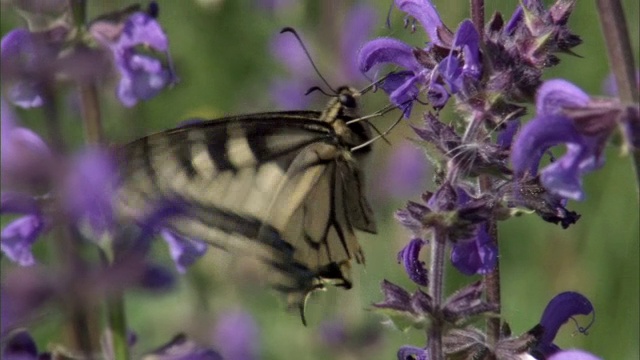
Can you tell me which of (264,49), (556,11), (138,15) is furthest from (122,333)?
(264,49)

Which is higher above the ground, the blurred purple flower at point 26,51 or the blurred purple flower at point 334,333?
the blurred purple flower at point 26,51

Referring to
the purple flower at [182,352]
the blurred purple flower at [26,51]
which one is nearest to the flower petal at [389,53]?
the blurred purple flower at [26,51]

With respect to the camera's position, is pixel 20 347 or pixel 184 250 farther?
pixel 184 250

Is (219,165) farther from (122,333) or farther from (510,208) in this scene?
(510,208)

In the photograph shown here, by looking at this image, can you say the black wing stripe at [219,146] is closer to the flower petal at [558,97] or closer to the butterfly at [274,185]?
the butterfly at [274,185]

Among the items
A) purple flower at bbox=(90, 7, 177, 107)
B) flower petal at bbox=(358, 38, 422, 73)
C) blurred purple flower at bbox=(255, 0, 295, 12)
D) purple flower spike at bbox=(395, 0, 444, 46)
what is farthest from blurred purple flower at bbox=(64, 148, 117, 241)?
blurred purple flower at bbox=(255, 0, 295, 12)

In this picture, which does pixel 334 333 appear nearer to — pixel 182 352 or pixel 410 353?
pixel 182 352

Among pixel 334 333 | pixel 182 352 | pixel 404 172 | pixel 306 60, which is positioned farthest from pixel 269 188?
pixel 306 60
